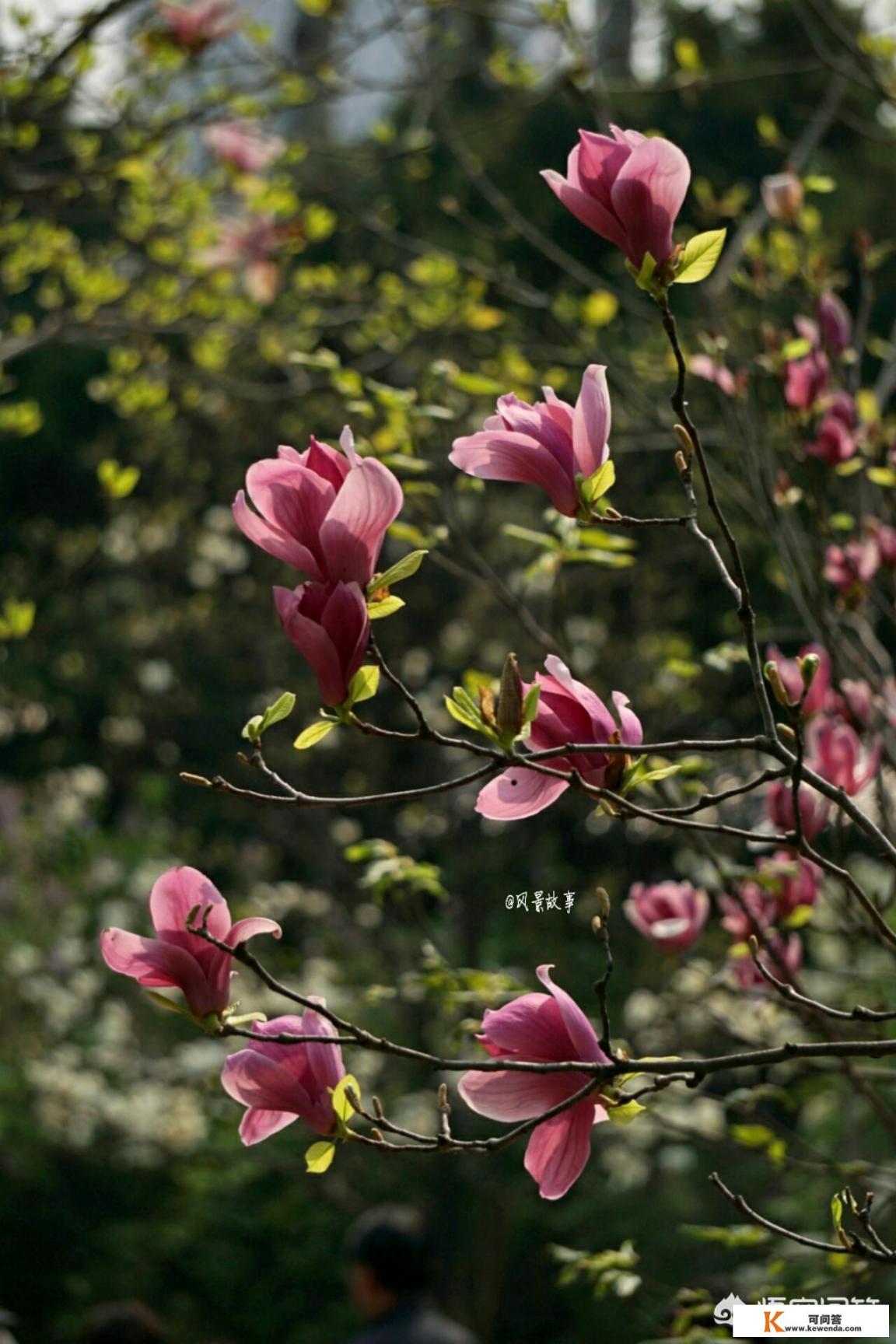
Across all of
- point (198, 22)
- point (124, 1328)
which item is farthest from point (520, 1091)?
point (198, 22)

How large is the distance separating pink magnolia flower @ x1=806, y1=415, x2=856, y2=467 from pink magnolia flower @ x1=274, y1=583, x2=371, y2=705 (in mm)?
927

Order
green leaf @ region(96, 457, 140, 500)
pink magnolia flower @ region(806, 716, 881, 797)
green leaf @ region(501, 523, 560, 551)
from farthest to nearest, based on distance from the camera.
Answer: green leaf @ region(96, 457, 140, 500) → green leaf @ region(501, 523, 560, 551) → pink magnolia flower @ region(806, 716, 881, 797)

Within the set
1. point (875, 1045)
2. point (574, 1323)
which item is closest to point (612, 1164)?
point (574, 1323)

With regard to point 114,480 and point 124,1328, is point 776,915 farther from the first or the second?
point 124,1328

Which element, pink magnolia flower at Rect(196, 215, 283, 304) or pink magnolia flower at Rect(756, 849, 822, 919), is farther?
pink magnolia flower at Rect(196, 215, 283, 304)

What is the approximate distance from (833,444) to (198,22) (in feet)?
6.90

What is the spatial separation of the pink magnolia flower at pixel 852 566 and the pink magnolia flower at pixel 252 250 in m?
2.54

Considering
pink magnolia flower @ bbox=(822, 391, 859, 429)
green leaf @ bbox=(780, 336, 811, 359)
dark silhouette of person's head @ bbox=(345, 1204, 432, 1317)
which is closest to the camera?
green leaf @ bbox=(780, 336, 811, 359)

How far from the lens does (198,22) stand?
3314 mm

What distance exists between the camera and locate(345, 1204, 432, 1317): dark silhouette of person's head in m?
3.26

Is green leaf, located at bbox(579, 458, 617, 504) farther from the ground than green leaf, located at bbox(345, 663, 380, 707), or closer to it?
farther from the ground

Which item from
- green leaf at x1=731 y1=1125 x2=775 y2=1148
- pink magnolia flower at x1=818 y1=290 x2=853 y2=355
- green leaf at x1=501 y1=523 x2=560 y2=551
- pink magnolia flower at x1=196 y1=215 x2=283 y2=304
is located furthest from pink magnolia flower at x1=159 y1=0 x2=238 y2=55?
green leaf at x1=731 y1=1125 x2=775 y2=1148

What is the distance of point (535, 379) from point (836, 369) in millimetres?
1364

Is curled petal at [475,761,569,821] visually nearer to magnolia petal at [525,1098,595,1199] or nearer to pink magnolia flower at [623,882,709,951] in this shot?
magnolia petal at [525,1098,595,1199]
